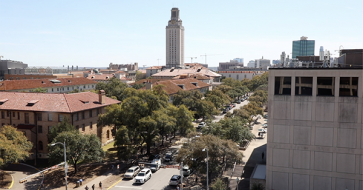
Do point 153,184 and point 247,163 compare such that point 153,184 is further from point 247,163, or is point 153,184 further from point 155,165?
point 247,163

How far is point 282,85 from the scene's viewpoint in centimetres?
3288

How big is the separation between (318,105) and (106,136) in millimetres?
39290

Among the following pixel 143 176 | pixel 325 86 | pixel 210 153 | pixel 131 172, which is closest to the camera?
pixel 325 86

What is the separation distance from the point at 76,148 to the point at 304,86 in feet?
94.9

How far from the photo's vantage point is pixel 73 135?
41.3 meters

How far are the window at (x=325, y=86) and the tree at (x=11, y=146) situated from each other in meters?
36.1

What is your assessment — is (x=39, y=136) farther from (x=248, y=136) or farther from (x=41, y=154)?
(x=248, y=136)

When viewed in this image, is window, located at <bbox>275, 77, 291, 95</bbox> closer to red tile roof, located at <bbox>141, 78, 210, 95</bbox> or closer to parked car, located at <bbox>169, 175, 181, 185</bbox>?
parked car, located at <bbox>169, 175, 181, 185</bbox>

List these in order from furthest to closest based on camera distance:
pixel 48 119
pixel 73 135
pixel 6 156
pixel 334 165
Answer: pixel 48 119 → pixel 73 135 → pixel 6 156 → pixel 334 165

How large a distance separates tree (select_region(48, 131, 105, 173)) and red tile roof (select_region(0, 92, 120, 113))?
338 inches

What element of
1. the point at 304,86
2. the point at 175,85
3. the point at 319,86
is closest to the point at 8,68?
the point at 175,85

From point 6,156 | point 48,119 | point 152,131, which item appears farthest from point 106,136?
point 6,156

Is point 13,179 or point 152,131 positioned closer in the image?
point 13,179

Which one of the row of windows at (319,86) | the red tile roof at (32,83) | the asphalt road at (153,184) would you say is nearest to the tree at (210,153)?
the asphalt road at (153,184)
